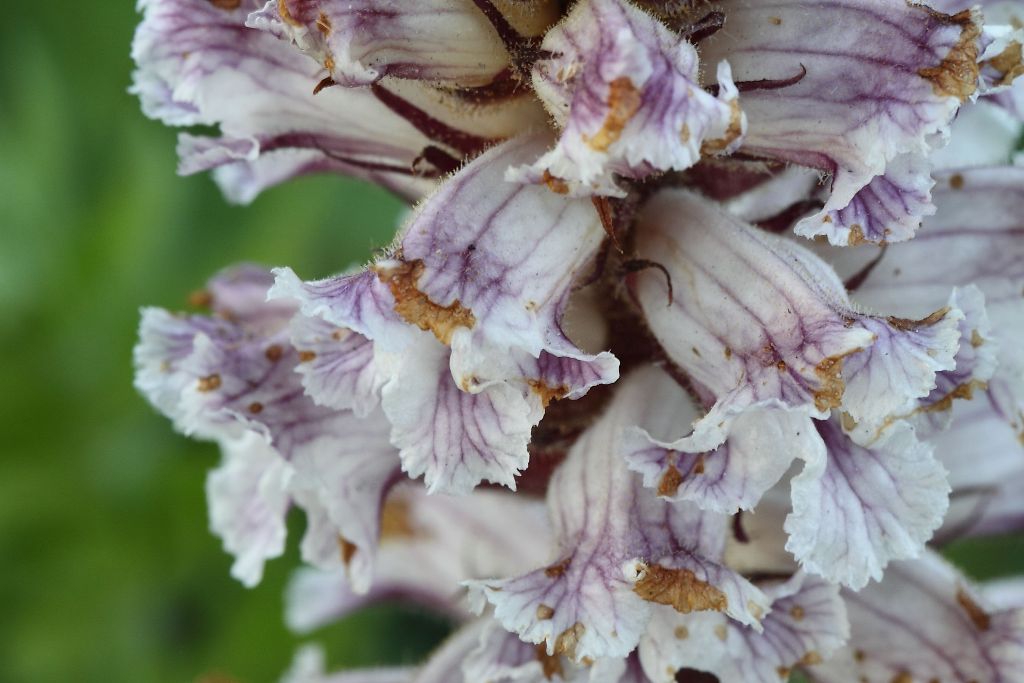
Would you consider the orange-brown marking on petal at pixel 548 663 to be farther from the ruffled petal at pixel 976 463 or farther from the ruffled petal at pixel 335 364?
the ruffled petal at pixel 976 463

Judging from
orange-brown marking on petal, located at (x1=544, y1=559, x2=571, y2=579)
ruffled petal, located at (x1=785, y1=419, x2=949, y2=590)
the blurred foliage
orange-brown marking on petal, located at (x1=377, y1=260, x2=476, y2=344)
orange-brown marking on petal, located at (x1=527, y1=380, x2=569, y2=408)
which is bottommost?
the blurred foliage

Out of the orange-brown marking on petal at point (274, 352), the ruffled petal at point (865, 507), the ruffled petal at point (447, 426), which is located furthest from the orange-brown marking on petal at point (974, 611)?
the orange-brown marking on petal at point (274, 352)

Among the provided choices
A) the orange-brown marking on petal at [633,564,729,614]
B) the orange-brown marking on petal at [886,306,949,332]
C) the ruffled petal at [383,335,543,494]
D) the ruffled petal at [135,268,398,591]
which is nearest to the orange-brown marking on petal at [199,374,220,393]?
the ruffled petal at [135,268,398,591]

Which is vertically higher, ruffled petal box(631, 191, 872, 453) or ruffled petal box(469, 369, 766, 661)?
ruffled petal box(631, 191, 872, 453)

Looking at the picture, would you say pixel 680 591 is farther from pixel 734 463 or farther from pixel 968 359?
pixel 968 359

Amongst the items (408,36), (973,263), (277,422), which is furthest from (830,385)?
(277,422)

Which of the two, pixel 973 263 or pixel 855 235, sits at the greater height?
pixel 855 235

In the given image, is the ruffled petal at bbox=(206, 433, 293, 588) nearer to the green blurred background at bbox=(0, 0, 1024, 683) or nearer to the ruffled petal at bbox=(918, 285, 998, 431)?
the ruffled petal at bbox=(918, 285, 998, 431)
